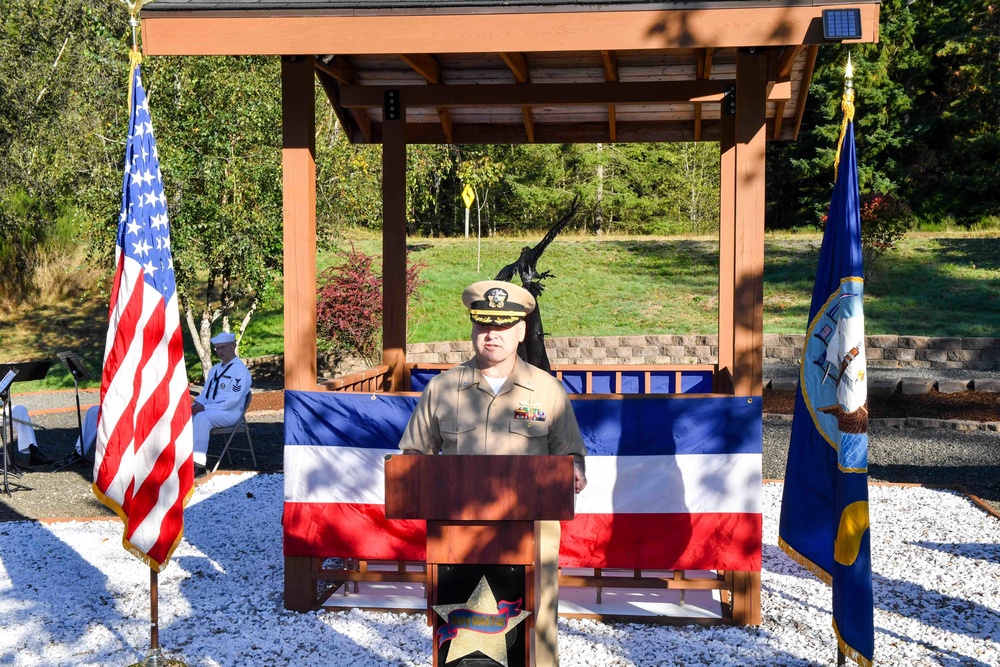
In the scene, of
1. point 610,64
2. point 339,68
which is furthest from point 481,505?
point 339,68

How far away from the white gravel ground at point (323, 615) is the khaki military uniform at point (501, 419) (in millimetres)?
1503

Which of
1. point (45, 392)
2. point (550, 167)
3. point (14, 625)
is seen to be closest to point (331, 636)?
point (14, 625)

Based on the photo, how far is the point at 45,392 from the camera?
18.6 m

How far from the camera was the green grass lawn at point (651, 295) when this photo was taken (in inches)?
801

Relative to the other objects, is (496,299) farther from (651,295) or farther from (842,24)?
(651,295)

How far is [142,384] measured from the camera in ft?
16.3

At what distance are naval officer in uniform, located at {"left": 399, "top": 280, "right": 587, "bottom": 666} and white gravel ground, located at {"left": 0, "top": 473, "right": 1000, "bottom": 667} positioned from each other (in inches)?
58.4

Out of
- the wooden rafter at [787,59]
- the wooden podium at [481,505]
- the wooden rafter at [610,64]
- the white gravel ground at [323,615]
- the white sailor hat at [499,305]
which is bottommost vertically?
the white gravel ground at [323,615]

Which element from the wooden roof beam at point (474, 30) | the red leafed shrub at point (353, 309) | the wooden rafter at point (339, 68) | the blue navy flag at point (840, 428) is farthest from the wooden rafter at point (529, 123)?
the red leafed shrub at point (353, 309)

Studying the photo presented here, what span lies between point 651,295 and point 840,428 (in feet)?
60.8

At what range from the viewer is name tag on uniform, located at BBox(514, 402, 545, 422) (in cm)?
408

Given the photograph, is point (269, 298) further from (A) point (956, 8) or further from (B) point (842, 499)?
(A) point (956, 8)

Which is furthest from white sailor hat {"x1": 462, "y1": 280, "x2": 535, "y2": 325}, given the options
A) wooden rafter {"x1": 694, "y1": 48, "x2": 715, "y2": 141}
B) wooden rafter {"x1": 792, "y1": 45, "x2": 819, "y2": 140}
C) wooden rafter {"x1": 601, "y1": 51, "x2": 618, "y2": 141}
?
wooden rafter {"x1": 792, "y1": 45, "x2": 819, "y2": 140}

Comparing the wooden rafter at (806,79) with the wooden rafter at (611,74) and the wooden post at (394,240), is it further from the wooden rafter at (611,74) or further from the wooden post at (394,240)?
the wooden post at (394,240)
